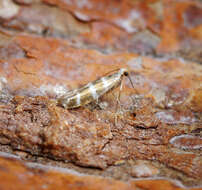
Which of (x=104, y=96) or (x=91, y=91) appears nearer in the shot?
(x=91, y=91)

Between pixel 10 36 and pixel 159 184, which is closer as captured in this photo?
pixel 159 184

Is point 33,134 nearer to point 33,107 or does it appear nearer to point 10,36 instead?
point 33,107

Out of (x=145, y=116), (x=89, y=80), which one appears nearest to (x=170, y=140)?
(x=145, y=116)

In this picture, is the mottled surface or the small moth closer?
the mottled surface

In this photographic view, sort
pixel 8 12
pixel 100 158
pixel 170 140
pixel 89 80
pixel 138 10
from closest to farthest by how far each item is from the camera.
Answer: pixel 100 158 → pixel 170 140 → pixel 89 80 → pixel 8 12 → pixel 138 10
